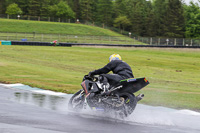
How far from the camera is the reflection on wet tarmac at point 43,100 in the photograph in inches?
459

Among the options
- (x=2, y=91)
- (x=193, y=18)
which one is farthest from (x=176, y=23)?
(x=2, y=91)

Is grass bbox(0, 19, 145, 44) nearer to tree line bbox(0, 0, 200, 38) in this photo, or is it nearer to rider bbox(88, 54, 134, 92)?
tree line bbox(0, 0, 200, 38)

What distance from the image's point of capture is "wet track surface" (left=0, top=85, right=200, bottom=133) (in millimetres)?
8211

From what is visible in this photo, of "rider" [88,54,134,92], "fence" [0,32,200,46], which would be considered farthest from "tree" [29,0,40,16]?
"rider" [88,54,134,92]

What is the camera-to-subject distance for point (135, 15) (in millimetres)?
135125

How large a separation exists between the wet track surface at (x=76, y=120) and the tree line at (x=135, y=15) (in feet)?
383

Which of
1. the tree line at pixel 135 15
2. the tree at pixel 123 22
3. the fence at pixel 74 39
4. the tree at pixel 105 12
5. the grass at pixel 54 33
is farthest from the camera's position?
the tree at pixel 105 12

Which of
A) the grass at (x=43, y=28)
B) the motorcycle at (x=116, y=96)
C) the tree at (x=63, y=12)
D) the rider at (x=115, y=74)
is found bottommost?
the motorcycle at (x=116, y=96)

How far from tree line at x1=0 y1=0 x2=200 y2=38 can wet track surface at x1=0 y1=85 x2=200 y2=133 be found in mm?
116802

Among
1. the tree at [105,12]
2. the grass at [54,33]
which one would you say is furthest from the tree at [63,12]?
the grass at [54,33]

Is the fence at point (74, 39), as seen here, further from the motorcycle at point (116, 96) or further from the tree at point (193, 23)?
the motorcycle at point (116, 96)

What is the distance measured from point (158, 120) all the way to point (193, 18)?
4813 inches

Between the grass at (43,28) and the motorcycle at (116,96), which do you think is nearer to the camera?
the motorcycle at (116,96)

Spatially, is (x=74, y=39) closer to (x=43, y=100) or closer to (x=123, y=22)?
(x=123, y=22)
